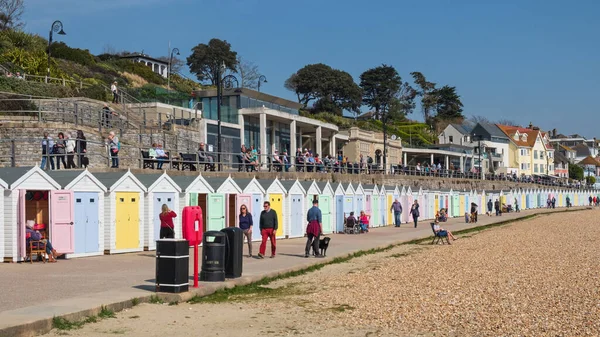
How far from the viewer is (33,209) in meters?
19.7

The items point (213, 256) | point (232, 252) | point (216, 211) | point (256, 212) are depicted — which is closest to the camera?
point (213, 256)

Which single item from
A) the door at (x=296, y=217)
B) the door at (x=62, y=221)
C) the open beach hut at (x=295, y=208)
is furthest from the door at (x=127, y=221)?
the door at (x=296, y=217)

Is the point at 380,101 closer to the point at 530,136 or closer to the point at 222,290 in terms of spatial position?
the point at 530,136

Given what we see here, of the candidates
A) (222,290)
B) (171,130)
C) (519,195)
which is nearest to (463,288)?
(222,290)

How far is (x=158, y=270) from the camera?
1253 centimetres

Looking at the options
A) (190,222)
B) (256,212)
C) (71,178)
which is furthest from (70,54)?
(190,222)

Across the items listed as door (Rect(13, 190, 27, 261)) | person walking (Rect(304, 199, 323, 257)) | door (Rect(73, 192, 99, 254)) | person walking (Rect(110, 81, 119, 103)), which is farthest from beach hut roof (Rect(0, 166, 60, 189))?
person walking (Rect(110, 81, 119, 103))

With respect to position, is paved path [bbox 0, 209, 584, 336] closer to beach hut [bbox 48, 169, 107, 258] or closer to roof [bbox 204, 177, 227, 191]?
beach hut [bbox 48, 169, 107, 258]

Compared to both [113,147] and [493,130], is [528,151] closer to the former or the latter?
[493,130]

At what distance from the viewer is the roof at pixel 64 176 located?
63.1 ft

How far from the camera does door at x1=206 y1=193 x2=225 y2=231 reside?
23.4 metres

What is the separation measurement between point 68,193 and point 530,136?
11131 cm

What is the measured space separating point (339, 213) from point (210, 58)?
3098 inches

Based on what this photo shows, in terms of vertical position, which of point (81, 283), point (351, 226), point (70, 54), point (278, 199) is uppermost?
point (70, 54)
